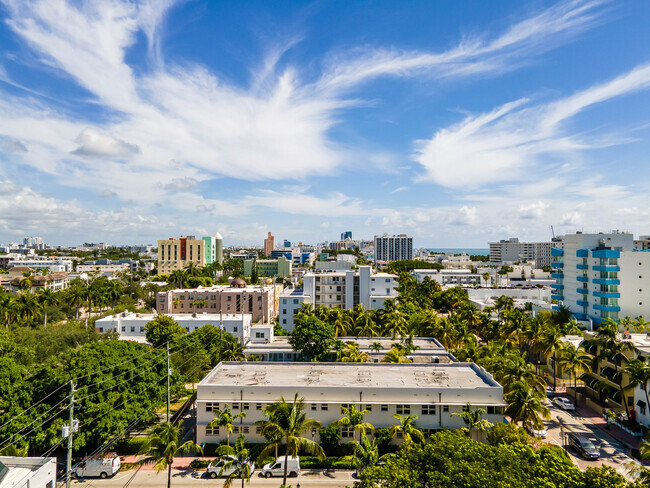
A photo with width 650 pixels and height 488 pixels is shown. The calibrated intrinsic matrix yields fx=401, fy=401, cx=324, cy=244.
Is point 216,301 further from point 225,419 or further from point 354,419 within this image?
point 354,419

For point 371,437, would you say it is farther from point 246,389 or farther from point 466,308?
point 466,308

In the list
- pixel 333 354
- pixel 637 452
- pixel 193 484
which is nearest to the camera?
pixel 193 484

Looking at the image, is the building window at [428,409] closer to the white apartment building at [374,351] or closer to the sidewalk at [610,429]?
the white apartment building at [374,351]

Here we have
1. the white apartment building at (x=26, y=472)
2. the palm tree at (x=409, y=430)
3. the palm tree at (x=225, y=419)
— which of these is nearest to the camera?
the white apartment building at (x=26, y=472)

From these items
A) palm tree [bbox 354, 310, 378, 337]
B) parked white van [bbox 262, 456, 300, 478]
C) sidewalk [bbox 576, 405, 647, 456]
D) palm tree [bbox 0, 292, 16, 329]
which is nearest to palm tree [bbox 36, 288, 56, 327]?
palm tree [bbox 0, 292, 16, 329]

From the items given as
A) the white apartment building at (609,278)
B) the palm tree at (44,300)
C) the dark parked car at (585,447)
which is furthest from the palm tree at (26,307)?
the white apartment building at (609,278)

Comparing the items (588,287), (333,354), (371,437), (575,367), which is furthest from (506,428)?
(588,287)
